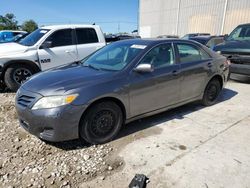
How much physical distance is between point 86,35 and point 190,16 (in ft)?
67.2

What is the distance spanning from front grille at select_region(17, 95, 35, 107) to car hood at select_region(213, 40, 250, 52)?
6.07 metres

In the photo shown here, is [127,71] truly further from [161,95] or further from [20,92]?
[20,92]

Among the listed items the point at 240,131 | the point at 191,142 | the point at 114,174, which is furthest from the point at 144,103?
the point at 240,131

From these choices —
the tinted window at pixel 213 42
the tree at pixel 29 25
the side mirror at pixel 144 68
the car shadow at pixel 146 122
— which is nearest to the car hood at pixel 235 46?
the car shadow at pixel 146 122

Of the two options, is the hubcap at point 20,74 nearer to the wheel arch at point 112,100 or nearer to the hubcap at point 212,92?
the wheel arch at point 112,100

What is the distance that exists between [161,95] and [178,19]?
80.2ft

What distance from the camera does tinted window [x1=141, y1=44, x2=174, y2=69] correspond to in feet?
12.4

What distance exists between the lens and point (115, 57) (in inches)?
155

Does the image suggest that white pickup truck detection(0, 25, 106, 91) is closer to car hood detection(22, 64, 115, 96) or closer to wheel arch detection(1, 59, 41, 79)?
wheel arch detection(1, 59, 41, 79)

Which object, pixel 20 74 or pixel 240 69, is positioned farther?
pixel 240 69

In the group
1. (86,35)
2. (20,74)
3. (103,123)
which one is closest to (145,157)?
(103,123)

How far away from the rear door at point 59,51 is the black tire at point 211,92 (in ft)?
12.8

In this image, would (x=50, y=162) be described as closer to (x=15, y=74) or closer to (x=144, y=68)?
(x=144, y=68)

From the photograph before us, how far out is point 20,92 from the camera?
330cm
